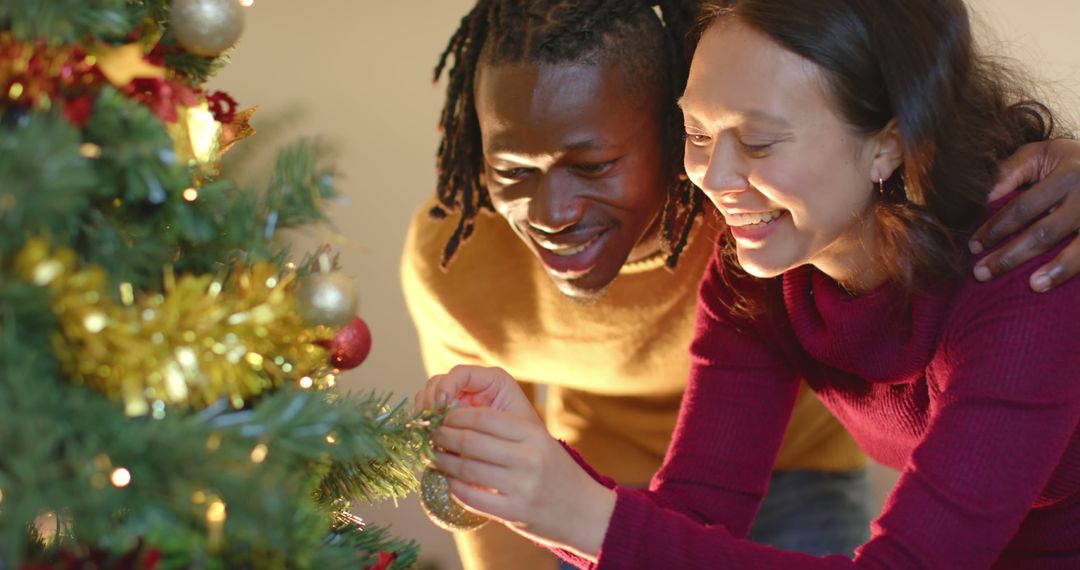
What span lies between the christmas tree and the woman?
7.0 inches

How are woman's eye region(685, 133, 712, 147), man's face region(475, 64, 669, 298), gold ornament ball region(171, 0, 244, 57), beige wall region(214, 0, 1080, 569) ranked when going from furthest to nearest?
1. beige wall region(214, 0, 1080, 569)
2. man's face region(475, 64, 669, 298)
3. woman's eye region(685, 133, 712, 147)
4. gold ornament ball region(171, 0, 244, 57)

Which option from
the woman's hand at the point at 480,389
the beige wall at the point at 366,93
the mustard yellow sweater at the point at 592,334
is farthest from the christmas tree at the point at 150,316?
the beige wall at the point at 366,93

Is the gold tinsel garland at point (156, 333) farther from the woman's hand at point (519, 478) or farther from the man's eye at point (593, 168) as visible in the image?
the man's eye at point (593, 168)

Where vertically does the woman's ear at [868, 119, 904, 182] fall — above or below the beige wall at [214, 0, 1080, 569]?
above

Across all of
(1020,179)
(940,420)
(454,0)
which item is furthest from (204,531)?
(454,0)

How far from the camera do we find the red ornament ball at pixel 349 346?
0.72m

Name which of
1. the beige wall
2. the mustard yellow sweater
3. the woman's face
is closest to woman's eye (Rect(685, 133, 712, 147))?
the woman's face

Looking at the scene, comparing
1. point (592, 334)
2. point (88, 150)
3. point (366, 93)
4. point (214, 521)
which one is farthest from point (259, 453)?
point (366, 93)

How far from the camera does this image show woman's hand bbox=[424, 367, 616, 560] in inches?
29.3

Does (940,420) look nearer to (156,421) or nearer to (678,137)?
(678,137)

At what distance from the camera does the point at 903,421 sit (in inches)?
39.1

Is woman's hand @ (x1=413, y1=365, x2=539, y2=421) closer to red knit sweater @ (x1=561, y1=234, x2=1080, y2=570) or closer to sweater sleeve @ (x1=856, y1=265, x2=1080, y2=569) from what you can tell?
red knit sweater @ (x1=561, y1=234, x2=1080, y2=570)

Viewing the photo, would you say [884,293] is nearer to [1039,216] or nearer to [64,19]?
[1039,216]

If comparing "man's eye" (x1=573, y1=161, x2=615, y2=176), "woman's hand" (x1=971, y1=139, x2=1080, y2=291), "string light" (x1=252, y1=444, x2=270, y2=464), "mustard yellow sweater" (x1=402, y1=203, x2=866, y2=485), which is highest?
"string light" (x1=252, y1=444, x2=270, y2=464)
